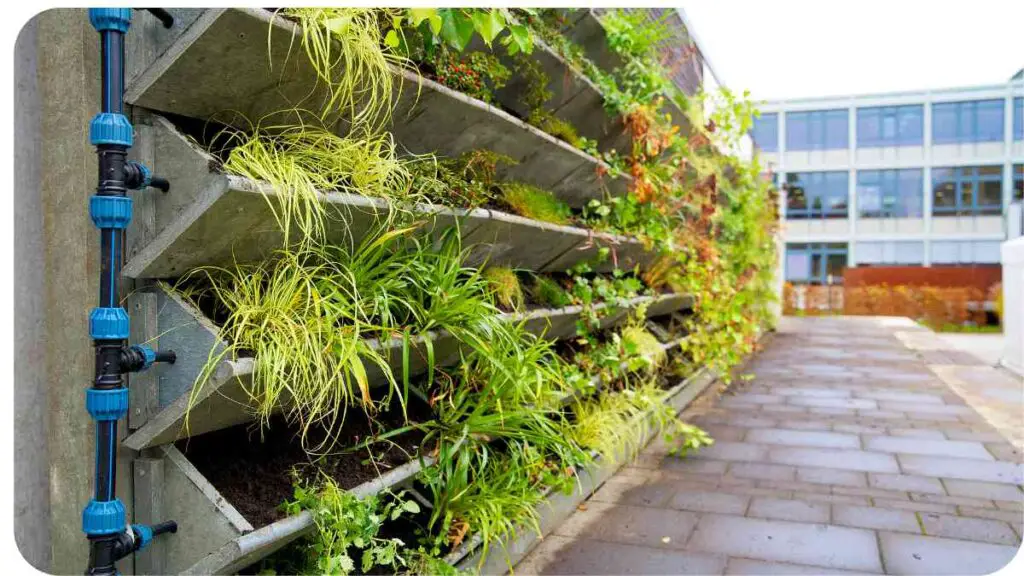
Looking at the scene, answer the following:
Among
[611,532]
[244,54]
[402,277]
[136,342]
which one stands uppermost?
[244,54]

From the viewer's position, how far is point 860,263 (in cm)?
2548

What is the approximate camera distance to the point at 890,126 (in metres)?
24.5

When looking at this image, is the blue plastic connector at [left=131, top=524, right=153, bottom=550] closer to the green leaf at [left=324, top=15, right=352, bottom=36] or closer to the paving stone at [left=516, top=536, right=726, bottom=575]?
the green leaf at [left=324, top=15, right=352, bottom=36]

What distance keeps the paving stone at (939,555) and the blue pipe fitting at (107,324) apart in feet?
8.67

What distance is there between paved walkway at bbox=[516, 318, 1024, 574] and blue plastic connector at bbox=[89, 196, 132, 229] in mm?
1843

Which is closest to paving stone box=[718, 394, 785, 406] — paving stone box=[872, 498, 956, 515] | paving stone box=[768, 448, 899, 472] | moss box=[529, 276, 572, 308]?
paving stone box=[768, 448, 899, 472]

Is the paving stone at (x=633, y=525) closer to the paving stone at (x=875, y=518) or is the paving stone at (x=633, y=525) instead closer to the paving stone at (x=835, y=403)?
the paving stone at (x=875, y=518)

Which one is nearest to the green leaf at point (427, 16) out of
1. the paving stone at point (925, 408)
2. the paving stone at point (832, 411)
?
the paving stone at point (832, 411)

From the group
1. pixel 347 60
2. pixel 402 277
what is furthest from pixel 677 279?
pixel 347 60

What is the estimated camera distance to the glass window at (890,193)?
→ 963 inches

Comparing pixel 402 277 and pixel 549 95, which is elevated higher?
pixel 549 95

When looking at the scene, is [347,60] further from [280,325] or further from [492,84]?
[492,84]

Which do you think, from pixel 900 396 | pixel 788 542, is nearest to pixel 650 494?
pixel 788 542

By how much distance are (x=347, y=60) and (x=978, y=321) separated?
1827cm
